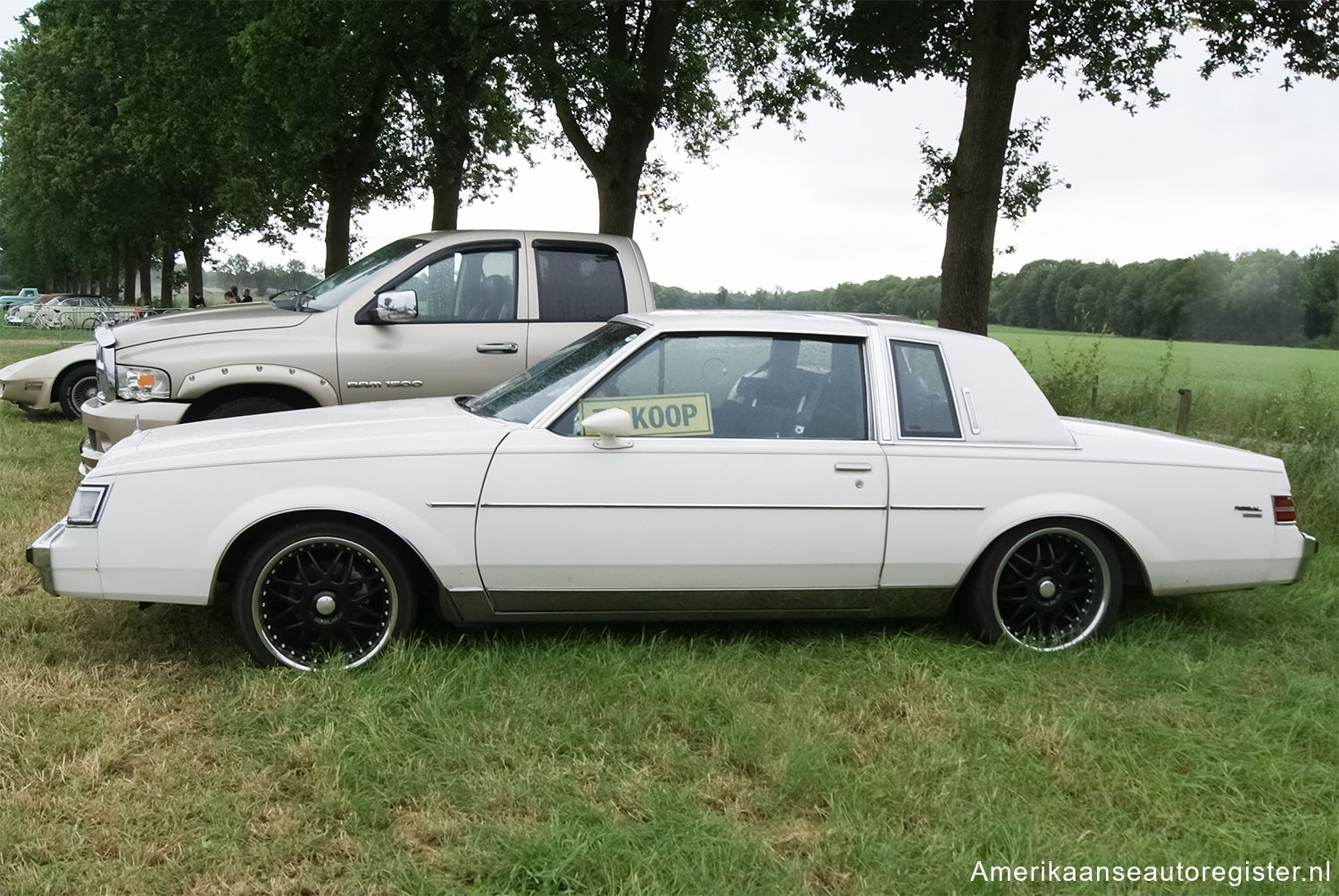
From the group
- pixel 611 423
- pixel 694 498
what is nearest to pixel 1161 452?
pixel 694 498

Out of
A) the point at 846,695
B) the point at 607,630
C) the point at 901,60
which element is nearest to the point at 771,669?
the point at 846,695

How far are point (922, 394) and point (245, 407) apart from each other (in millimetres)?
4111

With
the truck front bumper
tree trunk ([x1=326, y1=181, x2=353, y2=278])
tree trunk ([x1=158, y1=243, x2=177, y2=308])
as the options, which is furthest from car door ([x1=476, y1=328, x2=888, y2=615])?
tree trunk ([x1=158, y1=243, x2=177, y2=308])

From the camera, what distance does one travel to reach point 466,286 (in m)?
7.32

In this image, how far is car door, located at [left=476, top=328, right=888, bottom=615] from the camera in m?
4.45

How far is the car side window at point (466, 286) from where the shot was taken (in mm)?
7203

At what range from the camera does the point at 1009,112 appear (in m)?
10.4

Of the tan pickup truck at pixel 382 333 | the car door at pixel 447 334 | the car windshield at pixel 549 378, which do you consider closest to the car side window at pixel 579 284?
the tan pickup truck at pixel 382 333

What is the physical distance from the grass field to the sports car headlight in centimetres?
150

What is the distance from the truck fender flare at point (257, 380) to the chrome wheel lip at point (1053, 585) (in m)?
4.07

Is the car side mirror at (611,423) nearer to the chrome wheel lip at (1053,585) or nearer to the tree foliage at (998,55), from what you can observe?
the chrome wheel lip at (1053,585)

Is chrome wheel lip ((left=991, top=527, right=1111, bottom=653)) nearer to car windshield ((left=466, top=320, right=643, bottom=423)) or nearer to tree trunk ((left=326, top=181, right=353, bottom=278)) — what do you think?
car windshield ((left=466, top=320, right=643, bottom=423))

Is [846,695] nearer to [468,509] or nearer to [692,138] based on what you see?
[468,509]

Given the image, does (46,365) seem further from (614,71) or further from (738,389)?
(738,389)
